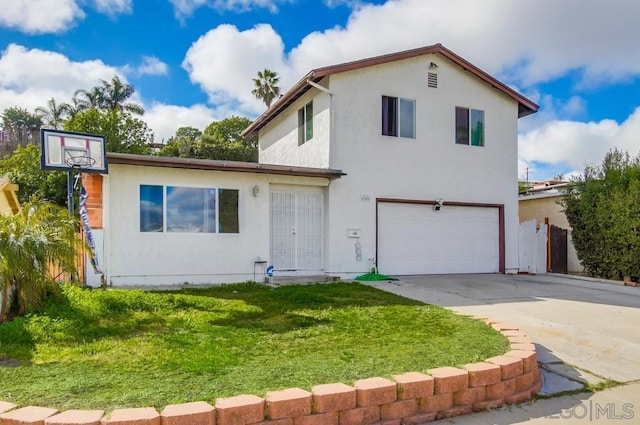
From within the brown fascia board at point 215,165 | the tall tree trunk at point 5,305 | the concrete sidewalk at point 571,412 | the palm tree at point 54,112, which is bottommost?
the concrete sidewalk at point 571,412

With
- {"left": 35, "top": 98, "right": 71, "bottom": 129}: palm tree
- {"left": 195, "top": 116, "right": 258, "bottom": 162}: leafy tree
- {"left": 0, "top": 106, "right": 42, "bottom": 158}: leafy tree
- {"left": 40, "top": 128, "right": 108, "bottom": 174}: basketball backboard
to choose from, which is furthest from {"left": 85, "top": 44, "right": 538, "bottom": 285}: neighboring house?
{"left": 0, "top": 106, "right": 42, "bottom": 158}: leafy tree

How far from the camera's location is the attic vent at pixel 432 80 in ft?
44.8

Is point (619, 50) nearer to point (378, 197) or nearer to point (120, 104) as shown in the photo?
point (378, 197)

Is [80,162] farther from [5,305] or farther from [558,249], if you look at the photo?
[558,249]

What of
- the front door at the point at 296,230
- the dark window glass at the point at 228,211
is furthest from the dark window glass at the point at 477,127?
the dark window glass at the point at 228,211

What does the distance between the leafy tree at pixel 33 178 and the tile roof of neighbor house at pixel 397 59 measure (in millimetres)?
15990

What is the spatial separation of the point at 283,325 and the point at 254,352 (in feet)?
4.48

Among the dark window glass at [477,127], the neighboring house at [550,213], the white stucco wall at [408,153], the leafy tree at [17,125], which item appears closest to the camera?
the white stucco wall at [408,153]

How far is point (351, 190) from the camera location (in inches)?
492

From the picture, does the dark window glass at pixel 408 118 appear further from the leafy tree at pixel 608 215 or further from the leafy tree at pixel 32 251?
the leafy tree at pixel 32 251

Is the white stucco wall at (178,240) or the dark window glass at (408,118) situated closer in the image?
the white stucco wall at (178,240)

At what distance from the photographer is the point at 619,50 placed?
12.4 m

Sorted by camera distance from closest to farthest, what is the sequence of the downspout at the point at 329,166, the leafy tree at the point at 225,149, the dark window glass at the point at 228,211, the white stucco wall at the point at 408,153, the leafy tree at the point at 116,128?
1. the dark window glass at the point at 228,211
2. the downspout at the point at 329,166
3. the white stucco wall at the point at 408,153
4. the leafy tree at the point at 116,128
5. the leafy tree at the point at 225,149

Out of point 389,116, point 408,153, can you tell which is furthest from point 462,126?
point 389,116
